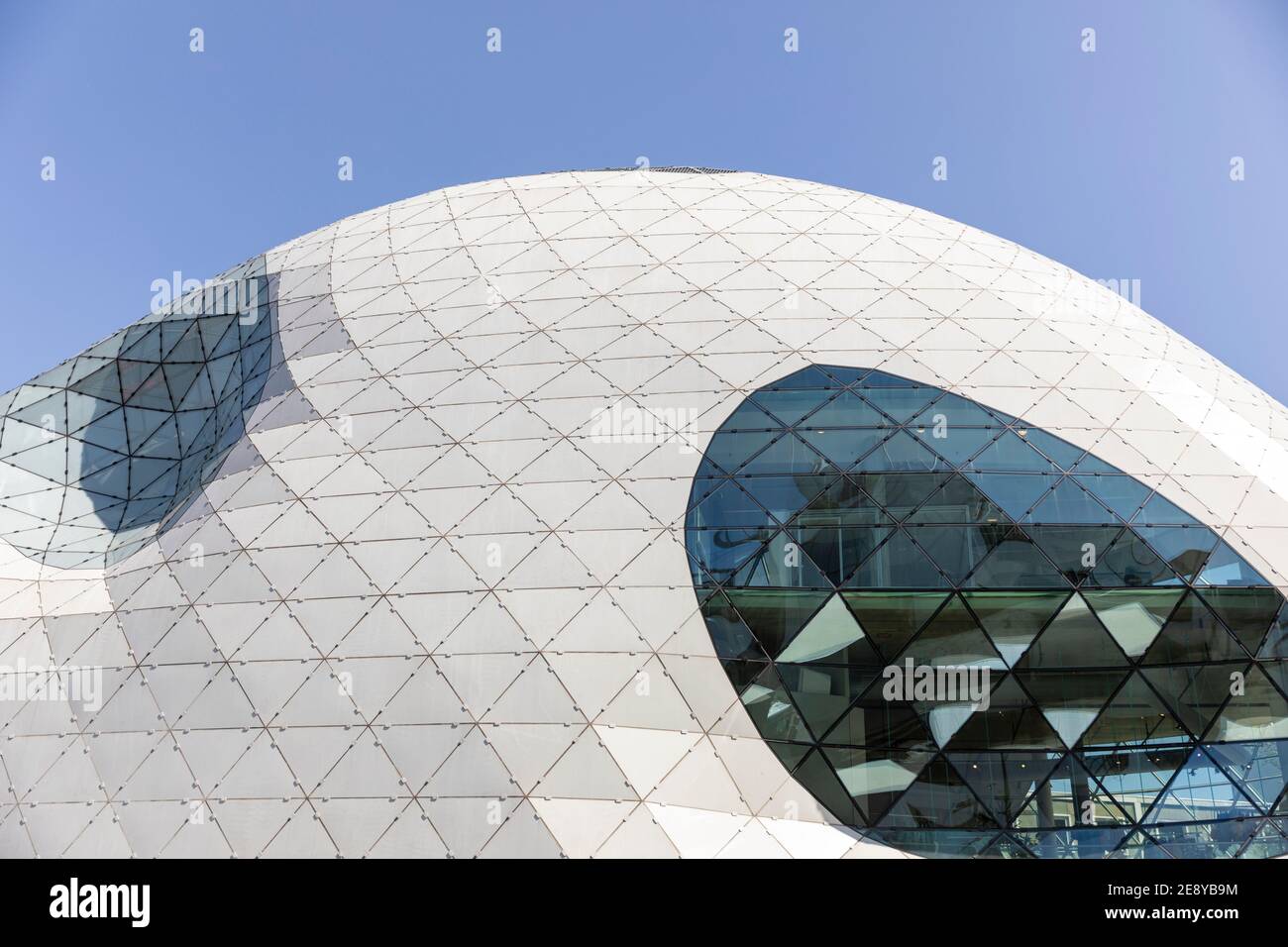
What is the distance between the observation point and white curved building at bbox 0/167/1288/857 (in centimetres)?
1352

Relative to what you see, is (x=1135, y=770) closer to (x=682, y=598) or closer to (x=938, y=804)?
(x=938, y=804)

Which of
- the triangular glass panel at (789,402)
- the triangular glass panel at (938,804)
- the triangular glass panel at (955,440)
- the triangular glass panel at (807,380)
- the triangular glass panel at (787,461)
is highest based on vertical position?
the triangular glass panel at (807,380)

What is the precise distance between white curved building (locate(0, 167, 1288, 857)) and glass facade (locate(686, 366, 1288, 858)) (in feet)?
0.17

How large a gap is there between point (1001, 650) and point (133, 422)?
19.4 meters

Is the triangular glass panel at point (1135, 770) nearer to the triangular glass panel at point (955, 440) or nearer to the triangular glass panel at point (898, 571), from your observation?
the triangular glass panel at point (898, 571)

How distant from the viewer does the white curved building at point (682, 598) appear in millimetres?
13523

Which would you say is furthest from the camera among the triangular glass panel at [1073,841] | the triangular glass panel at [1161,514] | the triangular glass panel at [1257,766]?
the triangular glass panel at [1161,514]

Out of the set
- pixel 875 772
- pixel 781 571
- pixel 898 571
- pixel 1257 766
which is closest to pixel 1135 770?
pixel 1257 766

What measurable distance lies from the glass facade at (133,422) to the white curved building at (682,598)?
1.47 ft

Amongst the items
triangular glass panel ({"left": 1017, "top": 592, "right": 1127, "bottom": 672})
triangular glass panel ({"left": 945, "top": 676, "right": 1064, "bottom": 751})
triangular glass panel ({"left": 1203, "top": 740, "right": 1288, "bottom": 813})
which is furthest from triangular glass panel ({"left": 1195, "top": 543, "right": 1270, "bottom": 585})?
triangular glass panel ({"left": 945, "top": 676, "right": 1064, "bottom": 751})

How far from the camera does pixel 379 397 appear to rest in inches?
700

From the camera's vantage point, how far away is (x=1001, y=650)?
555 inches

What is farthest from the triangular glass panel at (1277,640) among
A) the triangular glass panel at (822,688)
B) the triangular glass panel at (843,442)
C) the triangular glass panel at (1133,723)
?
the triangular glass panel at (843,442)
